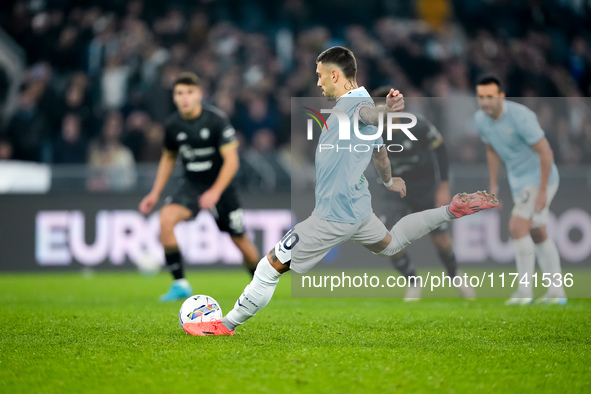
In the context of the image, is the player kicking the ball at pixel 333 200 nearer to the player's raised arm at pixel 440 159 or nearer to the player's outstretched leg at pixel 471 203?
the player's outstretched leg at pixel 471 203

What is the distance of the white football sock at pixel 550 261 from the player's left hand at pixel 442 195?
3.89 feet

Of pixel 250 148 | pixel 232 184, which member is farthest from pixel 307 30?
pixel 232 184

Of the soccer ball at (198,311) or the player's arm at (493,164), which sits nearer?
the soccer ball at (198,311)

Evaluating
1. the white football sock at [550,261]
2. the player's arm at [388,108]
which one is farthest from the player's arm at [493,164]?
the player's arm at [388,108]

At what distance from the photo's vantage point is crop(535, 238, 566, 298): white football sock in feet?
27.6

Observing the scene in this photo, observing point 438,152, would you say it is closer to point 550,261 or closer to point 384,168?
point 550,261

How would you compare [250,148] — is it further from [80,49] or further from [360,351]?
[360,351]

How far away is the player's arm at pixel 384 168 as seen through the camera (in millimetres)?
5750

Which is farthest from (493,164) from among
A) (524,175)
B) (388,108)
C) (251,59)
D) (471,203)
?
(251,59)

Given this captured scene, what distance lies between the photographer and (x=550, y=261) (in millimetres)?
8430

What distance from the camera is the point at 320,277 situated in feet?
25.2

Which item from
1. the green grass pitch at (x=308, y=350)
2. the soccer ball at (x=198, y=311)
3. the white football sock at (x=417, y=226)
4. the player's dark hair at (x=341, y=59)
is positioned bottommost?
the green grass pitch at (x=308, y=350)

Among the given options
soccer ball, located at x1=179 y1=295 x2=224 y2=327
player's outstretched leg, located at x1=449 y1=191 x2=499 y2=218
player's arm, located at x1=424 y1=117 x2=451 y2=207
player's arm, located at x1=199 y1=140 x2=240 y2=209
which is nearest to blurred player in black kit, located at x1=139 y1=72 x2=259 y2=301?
player's arm, located at x1=199 y1=140 x2=240 y2=209

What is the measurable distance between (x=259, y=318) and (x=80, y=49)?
33.2ft
